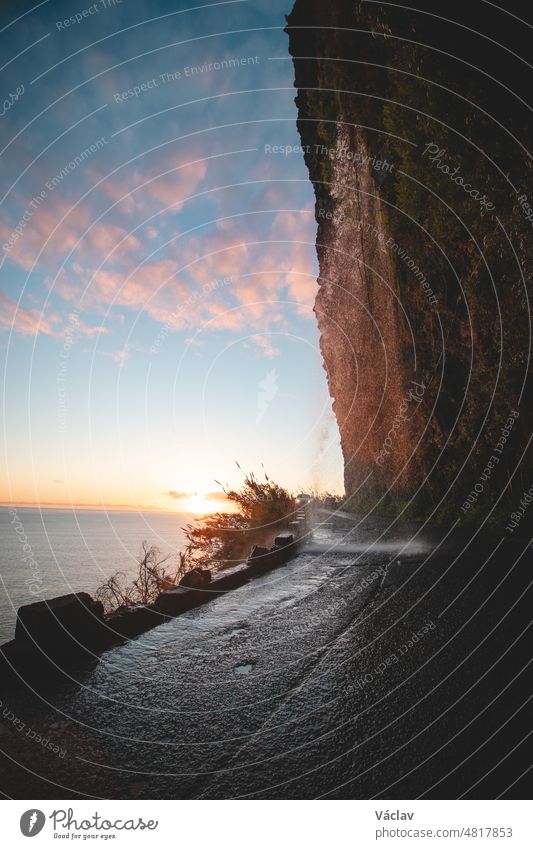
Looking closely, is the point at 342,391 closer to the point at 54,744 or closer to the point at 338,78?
the point at 338,78

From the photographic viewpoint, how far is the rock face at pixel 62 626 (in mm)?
2863

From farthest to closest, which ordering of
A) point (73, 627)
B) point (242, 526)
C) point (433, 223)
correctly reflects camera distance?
point (242, 526), point (433, 223), point (73, 627)

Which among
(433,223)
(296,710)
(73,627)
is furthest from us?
(433,223)

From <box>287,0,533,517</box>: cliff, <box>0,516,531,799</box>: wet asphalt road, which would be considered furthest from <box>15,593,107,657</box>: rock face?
<box>287,0,533,517</box>: cliff

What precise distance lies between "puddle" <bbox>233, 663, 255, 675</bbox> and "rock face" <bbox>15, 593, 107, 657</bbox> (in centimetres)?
121

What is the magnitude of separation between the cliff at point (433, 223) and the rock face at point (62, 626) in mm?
8423

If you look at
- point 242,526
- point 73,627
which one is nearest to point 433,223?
point 242,526

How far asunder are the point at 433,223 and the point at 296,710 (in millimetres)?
11801

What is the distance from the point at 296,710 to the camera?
7.68ft

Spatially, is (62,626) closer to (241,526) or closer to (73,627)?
(73,627)

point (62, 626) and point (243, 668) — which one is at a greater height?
point (62, 626)

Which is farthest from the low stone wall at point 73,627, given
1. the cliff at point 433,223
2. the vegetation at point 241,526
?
the cliff at point 433,223

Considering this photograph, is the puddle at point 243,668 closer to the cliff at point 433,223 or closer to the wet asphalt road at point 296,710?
the wet asphalt road at point 296,710

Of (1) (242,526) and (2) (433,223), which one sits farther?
(1) (242,526)
